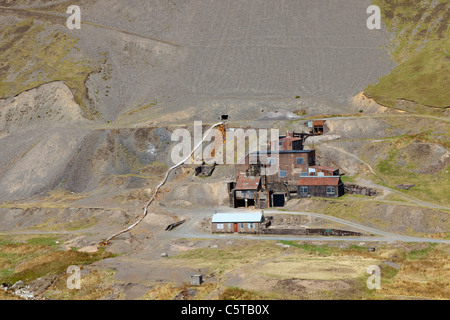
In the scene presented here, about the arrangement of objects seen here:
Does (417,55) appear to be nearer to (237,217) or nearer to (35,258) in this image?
(237,217)

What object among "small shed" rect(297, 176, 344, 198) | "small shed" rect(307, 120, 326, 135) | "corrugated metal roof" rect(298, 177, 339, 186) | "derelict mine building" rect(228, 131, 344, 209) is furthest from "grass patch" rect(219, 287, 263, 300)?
"small shed" rect(307, 120, 326, 135)

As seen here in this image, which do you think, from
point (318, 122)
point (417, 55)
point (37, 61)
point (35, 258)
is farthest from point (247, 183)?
point (37, 61)

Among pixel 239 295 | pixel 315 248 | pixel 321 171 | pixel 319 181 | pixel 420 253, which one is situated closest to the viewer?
pixel 239 295

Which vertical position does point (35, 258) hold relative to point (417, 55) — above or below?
below

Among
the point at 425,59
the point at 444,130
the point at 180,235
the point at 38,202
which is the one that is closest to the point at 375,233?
the point at 180,235

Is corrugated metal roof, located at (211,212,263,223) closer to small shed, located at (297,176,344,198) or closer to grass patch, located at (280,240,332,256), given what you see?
grass patch, located at (280,240,332,256)
